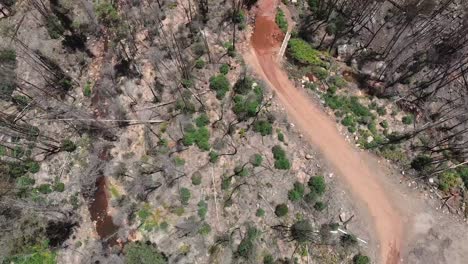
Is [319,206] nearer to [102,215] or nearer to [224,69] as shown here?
[224,69]

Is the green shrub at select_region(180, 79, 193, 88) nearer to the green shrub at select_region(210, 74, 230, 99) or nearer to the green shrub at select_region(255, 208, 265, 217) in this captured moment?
the green shrub at select_region(210, 74, 230, 99)

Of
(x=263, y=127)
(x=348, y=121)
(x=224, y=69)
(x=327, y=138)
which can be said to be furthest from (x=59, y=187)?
(x=348, y=121)

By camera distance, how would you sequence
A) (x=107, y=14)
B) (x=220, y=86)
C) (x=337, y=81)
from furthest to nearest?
(x=107, y=14)
(x=337, y=81)
(x=220, y=86)

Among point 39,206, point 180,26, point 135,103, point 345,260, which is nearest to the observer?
point 345,260

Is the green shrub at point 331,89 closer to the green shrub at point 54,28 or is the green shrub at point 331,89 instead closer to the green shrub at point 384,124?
the green shrub at point 384,124

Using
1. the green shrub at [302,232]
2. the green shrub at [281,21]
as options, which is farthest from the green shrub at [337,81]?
the green shrub at [302,232]

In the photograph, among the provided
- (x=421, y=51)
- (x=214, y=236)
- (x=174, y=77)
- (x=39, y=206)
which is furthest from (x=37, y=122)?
(x=421, y=51)

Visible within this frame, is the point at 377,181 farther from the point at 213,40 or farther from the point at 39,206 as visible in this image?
the point at 39,206
